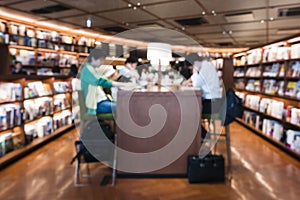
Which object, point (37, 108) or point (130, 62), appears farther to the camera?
point (37, 108)

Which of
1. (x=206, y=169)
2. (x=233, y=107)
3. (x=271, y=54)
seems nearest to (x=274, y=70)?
(x=271, y=54)

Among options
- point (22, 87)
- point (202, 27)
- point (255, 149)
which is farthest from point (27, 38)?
point (255, 149)

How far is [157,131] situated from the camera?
3.18 m

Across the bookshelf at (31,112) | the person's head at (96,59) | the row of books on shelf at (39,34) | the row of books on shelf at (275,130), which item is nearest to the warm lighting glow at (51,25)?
the row of books on shelf at (39,34)

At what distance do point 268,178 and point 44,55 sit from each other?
560cm

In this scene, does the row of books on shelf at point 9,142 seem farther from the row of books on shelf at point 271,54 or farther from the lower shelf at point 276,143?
the row of books on shelf at point 271,54

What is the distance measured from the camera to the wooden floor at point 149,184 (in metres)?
2.68

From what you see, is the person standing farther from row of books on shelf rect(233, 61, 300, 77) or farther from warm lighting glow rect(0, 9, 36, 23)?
row of books on shelf rect(233, 61, 300, 77)

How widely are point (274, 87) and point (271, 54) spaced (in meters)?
0.65

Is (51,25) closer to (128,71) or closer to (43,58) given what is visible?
(43,58)

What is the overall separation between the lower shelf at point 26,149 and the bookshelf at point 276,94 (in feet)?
12.9

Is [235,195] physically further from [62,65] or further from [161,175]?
[62,65]

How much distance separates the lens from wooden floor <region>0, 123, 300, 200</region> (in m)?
2.68

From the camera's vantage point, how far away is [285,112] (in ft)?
14.5
